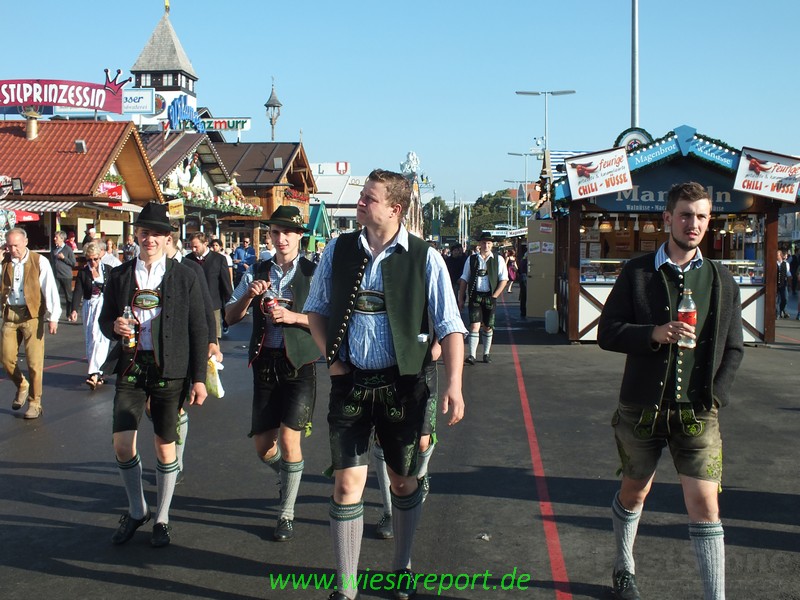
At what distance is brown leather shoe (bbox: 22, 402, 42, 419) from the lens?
8.46 m

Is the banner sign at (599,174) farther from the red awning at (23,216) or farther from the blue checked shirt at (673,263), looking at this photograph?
the red awning at (23,216)

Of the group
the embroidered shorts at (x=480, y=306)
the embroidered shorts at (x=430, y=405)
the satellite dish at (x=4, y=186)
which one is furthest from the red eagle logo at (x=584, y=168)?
the satellite dish at (x=4, y=186)

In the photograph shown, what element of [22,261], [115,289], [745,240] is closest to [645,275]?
[115,289]

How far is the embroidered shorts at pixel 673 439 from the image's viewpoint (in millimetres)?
3678

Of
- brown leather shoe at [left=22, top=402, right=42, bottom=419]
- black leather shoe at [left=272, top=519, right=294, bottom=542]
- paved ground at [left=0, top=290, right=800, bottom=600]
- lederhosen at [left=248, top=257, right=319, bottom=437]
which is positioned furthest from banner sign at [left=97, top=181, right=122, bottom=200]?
black leather shoe at [left=272, top=519, right=294, bottom=542]

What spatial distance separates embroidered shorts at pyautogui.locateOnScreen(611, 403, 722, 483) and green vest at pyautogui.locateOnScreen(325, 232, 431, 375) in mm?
996

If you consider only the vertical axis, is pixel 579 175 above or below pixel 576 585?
above

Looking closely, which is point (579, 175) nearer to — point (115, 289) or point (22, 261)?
point (22, 261)

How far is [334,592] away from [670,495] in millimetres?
2847

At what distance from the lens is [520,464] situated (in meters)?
6.71

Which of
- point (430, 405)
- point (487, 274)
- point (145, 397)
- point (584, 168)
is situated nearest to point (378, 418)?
point (430, 405)

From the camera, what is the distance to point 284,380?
17.0 ft

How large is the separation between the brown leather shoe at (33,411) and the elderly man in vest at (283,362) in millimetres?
4079

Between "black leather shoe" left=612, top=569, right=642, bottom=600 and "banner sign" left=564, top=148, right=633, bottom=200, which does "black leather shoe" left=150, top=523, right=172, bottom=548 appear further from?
"banner sign" left=564, top=148, right=633, bottom=200
